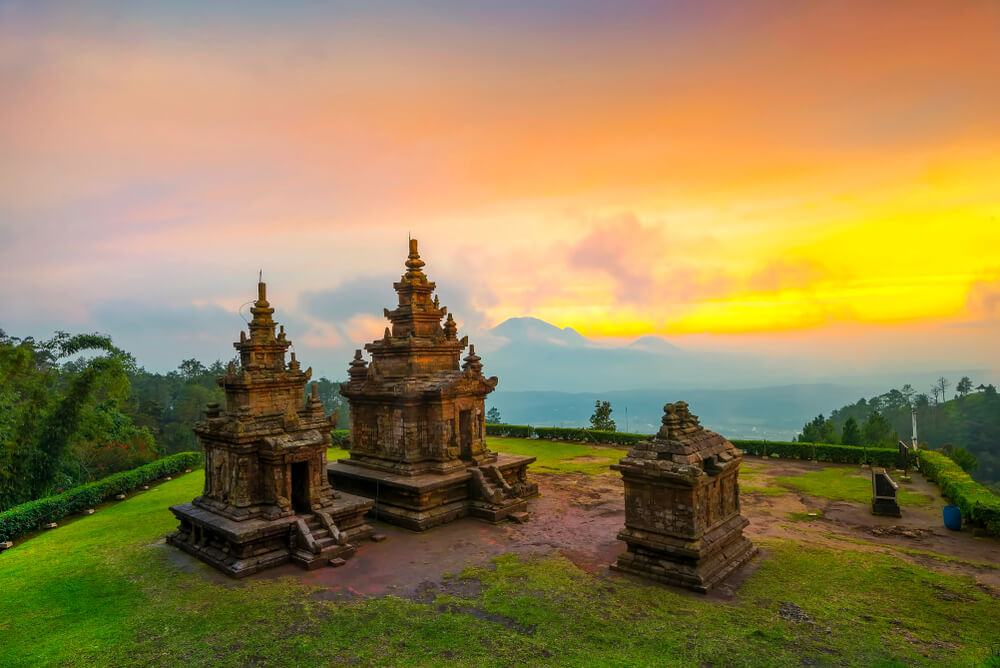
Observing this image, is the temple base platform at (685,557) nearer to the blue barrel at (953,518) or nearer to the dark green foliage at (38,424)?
the blue barrel at (953,518)

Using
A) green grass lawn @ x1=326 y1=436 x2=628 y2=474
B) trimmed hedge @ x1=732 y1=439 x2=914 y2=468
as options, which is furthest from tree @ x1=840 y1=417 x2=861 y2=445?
green grass lawn @ x1=326 y1=436 x2=628 y2=474

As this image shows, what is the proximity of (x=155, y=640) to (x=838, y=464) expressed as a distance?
2985 centimetres

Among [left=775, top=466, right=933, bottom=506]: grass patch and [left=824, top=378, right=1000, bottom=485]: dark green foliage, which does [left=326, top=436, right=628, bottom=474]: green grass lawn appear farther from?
[left=824, top=378, right=1000, bottom=485]: dark green foliage

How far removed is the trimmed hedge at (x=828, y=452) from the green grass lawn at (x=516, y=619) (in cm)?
1505

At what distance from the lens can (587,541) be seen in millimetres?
16219

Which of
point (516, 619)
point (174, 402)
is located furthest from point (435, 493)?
point (174, 402)

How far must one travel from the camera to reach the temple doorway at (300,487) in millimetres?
16406

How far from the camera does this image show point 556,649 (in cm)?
1009

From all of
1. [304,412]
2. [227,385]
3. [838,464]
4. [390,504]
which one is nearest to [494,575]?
[390,504]

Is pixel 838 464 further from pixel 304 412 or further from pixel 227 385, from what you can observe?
pixel 227 385

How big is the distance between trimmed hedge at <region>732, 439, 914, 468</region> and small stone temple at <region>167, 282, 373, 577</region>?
A: 2227 cm

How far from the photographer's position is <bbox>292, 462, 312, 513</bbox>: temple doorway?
16406 mm

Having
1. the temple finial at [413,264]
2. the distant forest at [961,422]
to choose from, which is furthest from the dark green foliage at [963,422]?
the temple finial at [413,264]

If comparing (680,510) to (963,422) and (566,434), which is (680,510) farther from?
(963,422)
